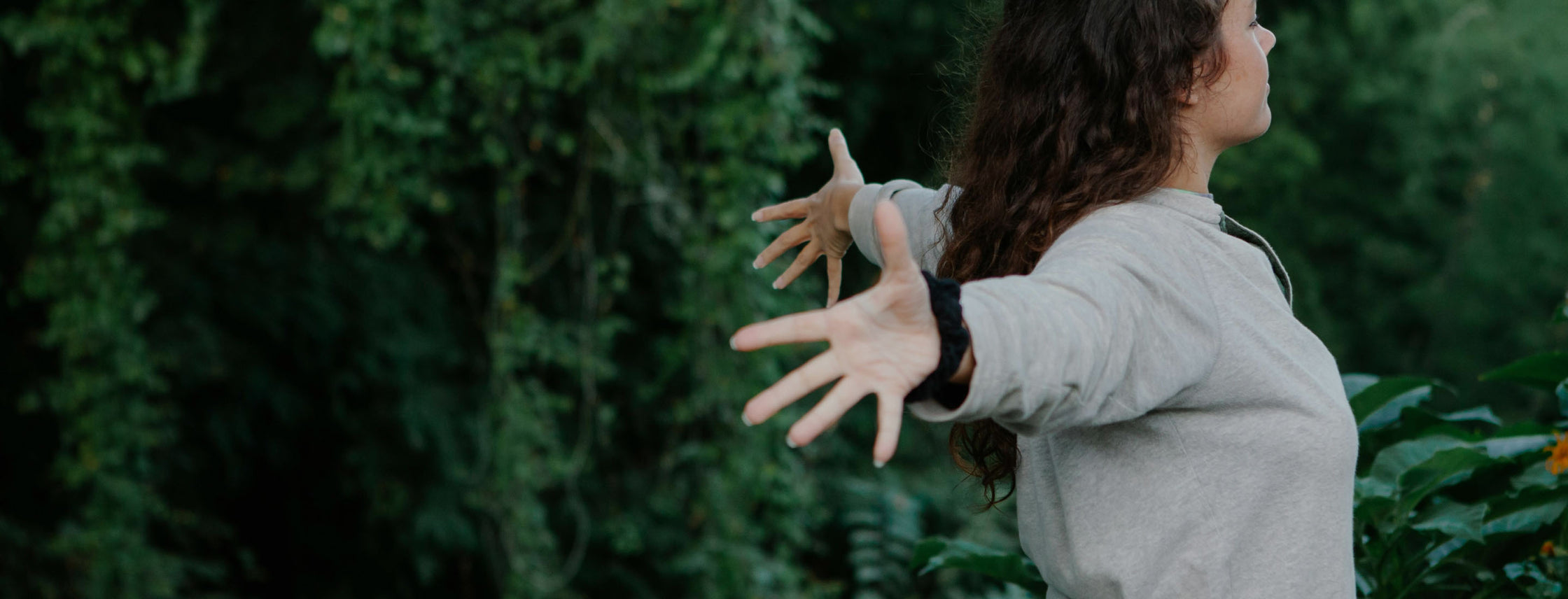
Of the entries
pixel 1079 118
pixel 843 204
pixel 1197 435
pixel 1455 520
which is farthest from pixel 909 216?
→ pixel 1455 520

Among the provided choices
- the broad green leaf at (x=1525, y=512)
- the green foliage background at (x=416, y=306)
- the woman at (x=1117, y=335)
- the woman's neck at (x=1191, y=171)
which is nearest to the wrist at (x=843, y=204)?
the woman at (x=1117, y=335)

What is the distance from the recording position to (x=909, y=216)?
1251 millimetres

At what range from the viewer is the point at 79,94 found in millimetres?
2721

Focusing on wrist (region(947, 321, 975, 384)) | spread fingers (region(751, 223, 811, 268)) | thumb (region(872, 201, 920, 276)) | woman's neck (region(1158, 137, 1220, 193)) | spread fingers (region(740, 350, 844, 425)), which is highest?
thumb (region(872, 201, 920, 276))

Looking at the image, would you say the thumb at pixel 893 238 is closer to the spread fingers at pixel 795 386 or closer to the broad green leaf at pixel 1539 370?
the spread fingers at pixel 795 386

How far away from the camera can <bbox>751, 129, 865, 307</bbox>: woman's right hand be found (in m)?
1.36

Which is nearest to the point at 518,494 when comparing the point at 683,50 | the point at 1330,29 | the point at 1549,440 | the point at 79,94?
the point at 683,50

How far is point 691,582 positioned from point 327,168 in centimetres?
132

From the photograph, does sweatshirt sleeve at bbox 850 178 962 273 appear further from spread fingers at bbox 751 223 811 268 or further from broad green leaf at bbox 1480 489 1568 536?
broad green leaf at bbox 1480 489 1568 536

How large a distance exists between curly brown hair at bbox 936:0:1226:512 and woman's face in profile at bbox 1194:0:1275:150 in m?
0.01

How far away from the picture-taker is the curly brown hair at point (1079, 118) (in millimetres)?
882

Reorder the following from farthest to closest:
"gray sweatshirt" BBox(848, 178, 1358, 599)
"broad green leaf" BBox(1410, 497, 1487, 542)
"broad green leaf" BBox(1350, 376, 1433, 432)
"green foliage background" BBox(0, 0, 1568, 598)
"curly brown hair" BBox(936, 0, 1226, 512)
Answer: "green foliage background" BBox(0, 0, 1568, 598) < "broad green leaf" BBox(1350, 376, 1433, 432) < "broad green leaf" BBox(1410, 497, 1487, 542) < "curly brown hair" BBox(936, 0, 1226, 512) < "gray sweatshirt" BBox(848, 178, 1358, 599)

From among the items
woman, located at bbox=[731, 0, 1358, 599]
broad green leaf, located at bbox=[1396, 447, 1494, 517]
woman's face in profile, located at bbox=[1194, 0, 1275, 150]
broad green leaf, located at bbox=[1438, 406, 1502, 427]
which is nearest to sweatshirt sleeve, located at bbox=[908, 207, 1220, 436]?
woman, located at bbox=[731, 0, 1358, 599]

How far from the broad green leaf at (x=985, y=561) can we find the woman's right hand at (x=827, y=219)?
1.04ft
